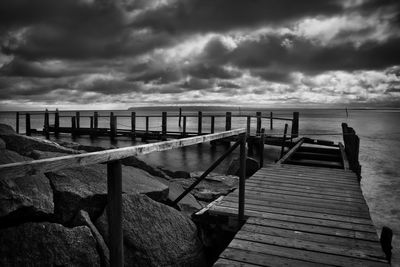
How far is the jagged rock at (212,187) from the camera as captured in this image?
6648 mm

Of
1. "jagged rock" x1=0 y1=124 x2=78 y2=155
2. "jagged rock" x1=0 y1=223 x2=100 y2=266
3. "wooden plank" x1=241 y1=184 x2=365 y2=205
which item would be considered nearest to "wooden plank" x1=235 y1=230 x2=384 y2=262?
"jagged rock" x1=0 y1=223 x2=100 y2=266

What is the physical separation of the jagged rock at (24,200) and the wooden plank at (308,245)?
207cm

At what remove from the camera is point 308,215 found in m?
3.99

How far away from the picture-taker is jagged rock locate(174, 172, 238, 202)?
6.65m

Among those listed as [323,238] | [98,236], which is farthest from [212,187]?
[98,236]

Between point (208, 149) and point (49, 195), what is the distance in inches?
671

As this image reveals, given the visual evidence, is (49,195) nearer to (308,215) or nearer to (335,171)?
(308,215)

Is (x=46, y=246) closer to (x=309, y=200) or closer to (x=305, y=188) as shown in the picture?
(x=309, y=200)

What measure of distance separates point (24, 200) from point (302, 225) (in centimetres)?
307

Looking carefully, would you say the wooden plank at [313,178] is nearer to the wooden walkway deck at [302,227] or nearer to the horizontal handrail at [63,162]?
the wooden walkway deck at [302,227]

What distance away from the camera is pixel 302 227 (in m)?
3.58

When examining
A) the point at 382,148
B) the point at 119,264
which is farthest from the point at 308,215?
the point at 382,148

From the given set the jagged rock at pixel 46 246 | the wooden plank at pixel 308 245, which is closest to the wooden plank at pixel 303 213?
the wooden plank at pixel 308 245

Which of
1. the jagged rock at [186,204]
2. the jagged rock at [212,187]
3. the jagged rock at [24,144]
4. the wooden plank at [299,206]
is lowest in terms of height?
the jagged rock at [212,187]
